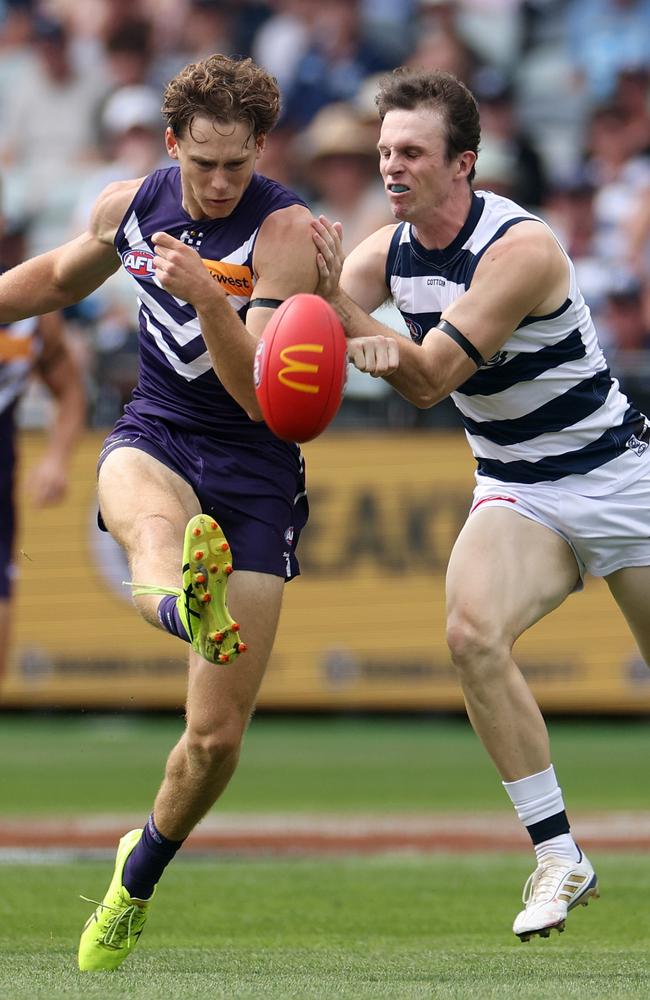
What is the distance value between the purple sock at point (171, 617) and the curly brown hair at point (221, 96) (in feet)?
4.62

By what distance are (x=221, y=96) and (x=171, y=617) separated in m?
1.54

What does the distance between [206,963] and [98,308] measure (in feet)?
31.1

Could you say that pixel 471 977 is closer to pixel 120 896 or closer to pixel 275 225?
pixel 120 896

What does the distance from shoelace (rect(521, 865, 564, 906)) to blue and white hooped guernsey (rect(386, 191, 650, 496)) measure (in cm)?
120

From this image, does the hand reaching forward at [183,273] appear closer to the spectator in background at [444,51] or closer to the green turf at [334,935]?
the green turf at [334,935]

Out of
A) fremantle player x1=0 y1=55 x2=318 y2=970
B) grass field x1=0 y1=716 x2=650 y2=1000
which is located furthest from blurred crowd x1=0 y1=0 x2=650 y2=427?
fremantle player x1=0 y1=55 x2=318 y2=970

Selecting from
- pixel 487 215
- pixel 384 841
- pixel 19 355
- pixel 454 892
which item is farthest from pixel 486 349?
pixel 19 355

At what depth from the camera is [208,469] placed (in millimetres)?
5266

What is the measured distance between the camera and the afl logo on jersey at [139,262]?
5188mm

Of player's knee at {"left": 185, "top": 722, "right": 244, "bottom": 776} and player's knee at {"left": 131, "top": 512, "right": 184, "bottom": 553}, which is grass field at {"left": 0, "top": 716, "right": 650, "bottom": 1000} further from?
player's knee at {"left": 131, "top": 512, "right": 184, "bottom": 553}

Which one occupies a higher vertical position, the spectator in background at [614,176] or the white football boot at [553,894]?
the spectator in background at [614,176]

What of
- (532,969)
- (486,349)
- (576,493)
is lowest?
(532,969)

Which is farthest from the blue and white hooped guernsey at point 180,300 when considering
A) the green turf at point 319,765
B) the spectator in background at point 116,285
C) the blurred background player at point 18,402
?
the spectator in background at point 116,285

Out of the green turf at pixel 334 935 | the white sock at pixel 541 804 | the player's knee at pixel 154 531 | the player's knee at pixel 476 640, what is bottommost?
the green turf at pixel 334 935
